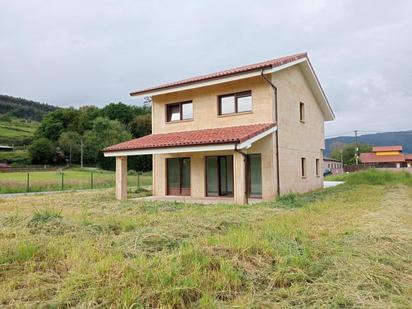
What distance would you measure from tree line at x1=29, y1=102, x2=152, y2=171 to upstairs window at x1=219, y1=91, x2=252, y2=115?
1428 inches

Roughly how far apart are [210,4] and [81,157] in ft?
163

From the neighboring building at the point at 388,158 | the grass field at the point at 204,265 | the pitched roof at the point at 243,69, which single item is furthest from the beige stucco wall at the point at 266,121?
the neighboring building at the point at 388,158

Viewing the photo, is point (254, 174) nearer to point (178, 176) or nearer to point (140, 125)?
point (178, 176)

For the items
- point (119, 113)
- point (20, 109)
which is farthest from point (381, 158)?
point (20, 109)

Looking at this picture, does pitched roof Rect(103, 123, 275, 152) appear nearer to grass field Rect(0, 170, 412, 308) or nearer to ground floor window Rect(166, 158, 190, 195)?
ground floor window Rect(166, 158, 190, 195)

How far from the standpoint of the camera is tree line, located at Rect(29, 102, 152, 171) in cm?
5862

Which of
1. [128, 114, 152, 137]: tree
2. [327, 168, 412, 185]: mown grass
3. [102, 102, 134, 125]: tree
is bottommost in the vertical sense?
[327, 168, 412, 185]: mown grass

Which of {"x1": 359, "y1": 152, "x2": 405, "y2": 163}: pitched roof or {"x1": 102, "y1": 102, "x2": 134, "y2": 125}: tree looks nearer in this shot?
{"x1": 359, "y1": 152, "x2": 405, "y2": 163}: pitched roof

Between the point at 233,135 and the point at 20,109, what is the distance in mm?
112342

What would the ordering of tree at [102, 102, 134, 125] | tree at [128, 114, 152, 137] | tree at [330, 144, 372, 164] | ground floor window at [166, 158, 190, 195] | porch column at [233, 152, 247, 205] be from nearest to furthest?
porch column at [233, 152, 247, 205] → ground floor window at [166, 158, 190, 195] → tree at [128, 114, 152, 137] → tree at [102, 102, 134, 125] → tree at [330, 144, 372, 164]

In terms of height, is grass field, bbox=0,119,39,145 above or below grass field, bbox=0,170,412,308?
above

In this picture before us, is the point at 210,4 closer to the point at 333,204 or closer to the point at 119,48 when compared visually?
the point at 119,48

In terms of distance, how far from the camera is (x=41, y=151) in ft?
198

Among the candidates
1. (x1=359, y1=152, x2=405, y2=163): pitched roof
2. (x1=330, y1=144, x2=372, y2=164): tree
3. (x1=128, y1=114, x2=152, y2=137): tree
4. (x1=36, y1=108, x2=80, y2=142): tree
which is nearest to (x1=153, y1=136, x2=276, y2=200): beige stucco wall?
(x1=128, y1=114, x2=152, y2=137): tree
